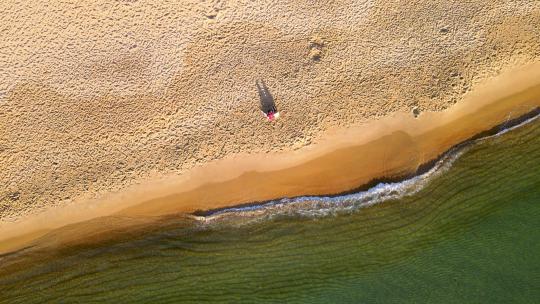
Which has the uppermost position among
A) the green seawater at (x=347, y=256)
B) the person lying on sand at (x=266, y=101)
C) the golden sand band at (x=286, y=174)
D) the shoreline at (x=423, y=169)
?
the person lying on sand at (x=266, y=101)

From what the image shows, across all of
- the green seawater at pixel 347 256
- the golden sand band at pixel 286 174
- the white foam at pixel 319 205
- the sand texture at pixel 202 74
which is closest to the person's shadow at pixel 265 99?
the sand texture at pixel 202 74

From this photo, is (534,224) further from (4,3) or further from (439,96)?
(4,3)

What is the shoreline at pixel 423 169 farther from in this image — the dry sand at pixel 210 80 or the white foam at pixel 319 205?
the dry sand at pixel 210 80

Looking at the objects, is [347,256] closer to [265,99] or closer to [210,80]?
[265,99]

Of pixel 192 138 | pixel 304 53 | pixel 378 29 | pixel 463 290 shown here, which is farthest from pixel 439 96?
pixel 192 138

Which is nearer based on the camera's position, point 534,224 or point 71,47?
point 534,224
